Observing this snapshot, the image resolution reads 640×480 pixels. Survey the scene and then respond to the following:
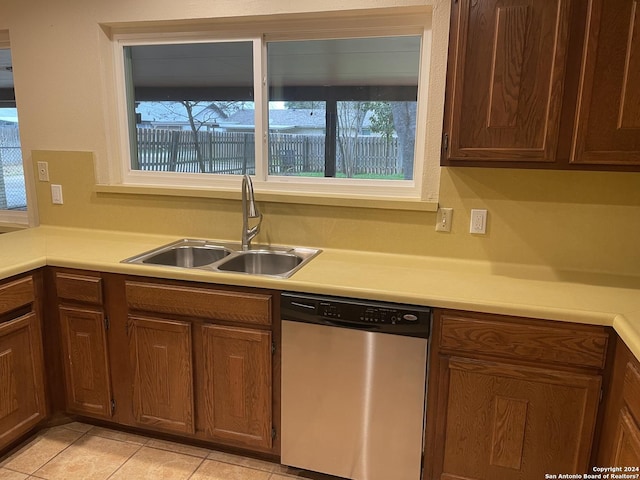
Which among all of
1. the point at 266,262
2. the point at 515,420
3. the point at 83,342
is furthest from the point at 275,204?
the point at 515,420

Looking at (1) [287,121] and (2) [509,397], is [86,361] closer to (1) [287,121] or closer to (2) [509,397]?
(1) [287,121]

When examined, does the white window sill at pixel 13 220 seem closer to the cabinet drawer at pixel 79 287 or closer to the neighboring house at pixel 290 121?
the cabinet drawer at pixel 79 287

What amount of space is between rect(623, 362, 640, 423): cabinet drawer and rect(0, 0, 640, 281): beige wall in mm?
718

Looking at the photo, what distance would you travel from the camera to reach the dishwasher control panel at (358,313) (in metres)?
1.73

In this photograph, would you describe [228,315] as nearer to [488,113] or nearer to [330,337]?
[330,337]

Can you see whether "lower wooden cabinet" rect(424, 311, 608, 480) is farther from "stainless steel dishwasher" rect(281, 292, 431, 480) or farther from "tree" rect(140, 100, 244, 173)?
"tree" rect(140, 100, 244, 173)

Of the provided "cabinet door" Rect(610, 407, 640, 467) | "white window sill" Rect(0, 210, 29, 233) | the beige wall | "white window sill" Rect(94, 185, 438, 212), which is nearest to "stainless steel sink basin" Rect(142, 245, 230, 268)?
the beige wall

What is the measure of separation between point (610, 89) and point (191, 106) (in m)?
1.98

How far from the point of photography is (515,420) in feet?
5.63

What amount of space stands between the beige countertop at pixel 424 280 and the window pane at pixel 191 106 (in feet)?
1.83

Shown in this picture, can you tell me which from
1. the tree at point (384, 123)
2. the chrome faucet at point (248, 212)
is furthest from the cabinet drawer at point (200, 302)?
the tree at point (384, 123)

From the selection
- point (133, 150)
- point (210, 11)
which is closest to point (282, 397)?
point (133, 150)

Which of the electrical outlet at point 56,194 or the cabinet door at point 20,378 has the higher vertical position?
the electrical outlet at point 56,194

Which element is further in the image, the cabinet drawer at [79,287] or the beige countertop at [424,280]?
the cabinet drawer at [79,287]
